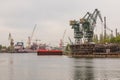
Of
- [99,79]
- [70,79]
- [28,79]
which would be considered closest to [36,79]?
[28,79]

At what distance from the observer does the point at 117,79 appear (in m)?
79.7

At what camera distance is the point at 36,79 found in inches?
3219

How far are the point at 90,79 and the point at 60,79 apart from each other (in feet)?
20.1

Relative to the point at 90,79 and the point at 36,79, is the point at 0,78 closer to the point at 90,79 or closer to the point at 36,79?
the point at 36,79

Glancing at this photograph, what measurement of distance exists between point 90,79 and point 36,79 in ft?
34.3

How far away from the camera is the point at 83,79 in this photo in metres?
79.6

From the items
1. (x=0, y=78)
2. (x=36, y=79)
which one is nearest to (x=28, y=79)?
(x=36, y=79)

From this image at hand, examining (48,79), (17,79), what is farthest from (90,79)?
(17,79)

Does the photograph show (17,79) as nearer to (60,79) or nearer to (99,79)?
(60,79)

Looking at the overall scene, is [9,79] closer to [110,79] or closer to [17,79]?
[17,79]

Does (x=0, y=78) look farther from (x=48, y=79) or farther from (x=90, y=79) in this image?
(x=90, y=79)

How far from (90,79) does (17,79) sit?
46.0 ft

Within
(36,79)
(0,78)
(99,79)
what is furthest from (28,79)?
(99,79)

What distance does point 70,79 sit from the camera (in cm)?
8056
